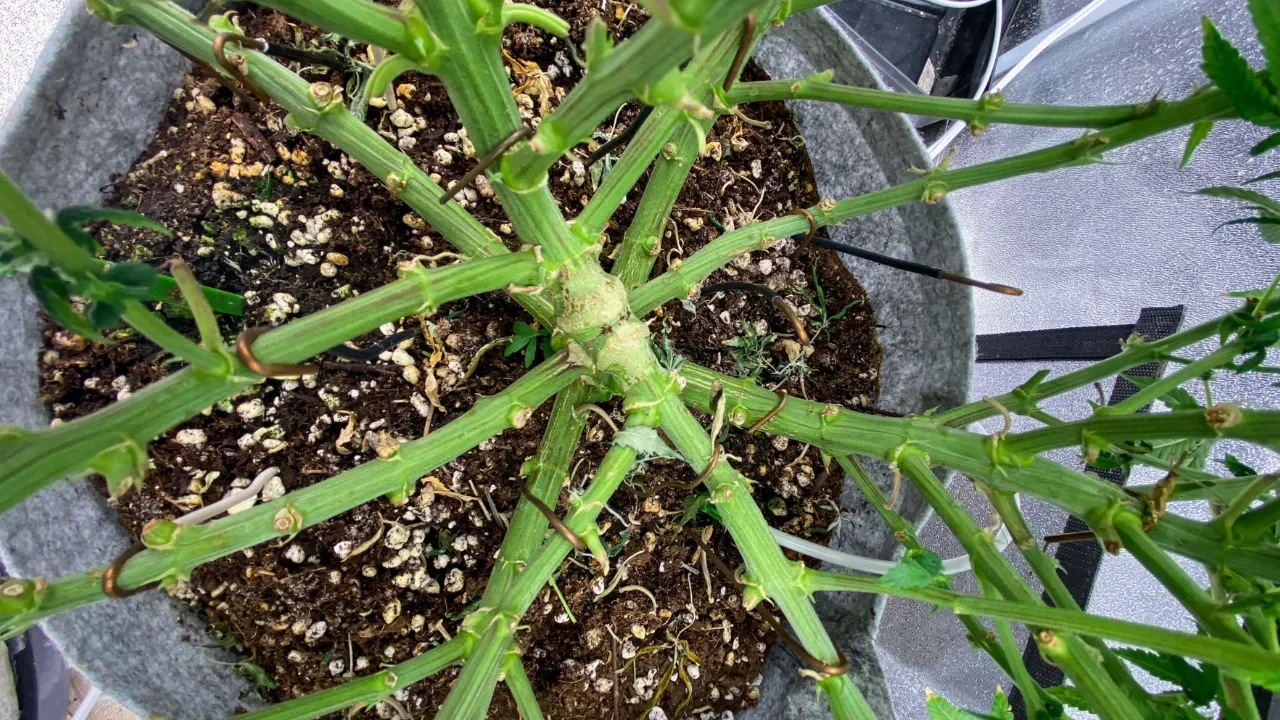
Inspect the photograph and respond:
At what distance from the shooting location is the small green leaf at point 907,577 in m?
0.51

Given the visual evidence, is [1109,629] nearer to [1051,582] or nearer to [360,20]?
[1051,582]

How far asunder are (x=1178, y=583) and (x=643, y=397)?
407mm

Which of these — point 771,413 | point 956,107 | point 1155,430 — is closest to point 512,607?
point 771,413

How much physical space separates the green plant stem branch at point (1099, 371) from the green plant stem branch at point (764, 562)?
0.20 meters

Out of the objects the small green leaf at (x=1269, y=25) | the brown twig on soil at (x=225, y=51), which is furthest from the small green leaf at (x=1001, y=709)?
the brown twig on soil at (x=225, y=51)

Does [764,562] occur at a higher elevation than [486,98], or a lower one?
lower

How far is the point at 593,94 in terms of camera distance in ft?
1.21

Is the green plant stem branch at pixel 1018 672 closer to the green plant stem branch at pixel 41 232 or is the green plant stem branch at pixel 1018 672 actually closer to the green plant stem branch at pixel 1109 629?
the green plant stem branch at pixel 1109 629

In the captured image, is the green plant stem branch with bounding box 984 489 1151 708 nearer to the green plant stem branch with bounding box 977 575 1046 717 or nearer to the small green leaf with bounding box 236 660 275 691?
the green plant stem branch with bounding box 977 575 1046 717

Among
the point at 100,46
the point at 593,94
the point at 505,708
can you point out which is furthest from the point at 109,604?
the point at 593,94

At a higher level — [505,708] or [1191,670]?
[505,708]

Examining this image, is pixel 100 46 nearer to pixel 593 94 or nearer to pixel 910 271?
pixel 593 94

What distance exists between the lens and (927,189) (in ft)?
2.33

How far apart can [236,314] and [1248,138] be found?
121cm
